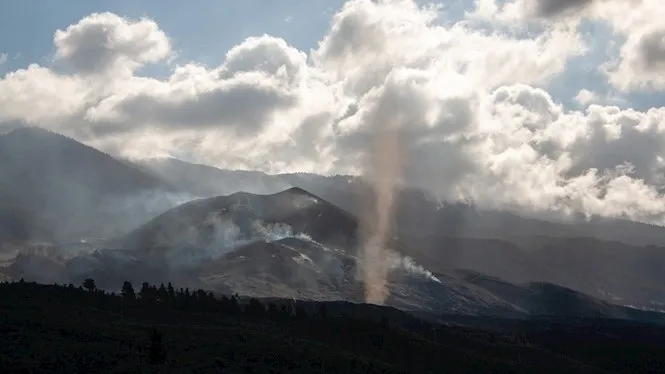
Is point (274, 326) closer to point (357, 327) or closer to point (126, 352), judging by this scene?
point (357, 327)

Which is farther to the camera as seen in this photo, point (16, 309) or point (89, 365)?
point (16, 309)

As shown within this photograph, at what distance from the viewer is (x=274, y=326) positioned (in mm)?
184625

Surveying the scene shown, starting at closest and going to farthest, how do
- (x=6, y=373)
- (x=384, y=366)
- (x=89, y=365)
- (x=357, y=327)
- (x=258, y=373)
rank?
(x=6, y=373) < (x=89, y=365) < (x=258, y=373) < (x=384, y=366) < (x=357, y=327)

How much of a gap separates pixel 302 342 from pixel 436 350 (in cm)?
4851

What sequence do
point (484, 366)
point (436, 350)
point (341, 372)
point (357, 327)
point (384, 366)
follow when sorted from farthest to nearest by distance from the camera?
point (357, 327), point (436, 350), point (484, 366), point (384, 366), point (341, 372)

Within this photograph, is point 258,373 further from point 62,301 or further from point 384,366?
point 62,301

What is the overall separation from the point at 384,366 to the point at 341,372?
2135 centimetres

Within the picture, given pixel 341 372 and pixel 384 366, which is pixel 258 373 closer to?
pixel 341 372

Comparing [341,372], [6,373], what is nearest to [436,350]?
[341,372]

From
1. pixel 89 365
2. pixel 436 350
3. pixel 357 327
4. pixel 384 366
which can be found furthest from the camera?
pixel 357 327

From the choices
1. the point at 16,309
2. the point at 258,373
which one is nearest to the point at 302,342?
the point at 258,373

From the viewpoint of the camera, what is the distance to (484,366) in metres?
170

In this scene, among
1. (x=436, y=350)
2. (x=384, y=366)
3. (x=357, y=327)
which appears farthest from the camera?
(x=357, y=327)

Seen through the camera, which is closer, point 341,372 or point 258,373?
point 258,373
